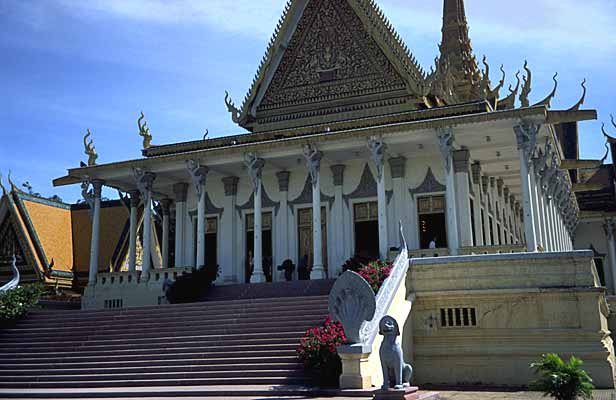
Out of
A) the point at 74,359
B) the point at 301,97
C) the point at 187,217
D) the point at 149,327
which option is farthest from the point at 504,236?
the point at 74,359

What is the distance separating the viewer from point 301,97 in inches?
957

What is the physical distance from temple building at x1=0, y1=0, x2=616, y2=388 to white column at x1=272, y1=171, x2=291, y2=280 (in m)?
0.05

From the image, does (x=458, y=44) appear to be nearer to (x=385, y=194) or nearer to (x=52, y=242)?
(x=385, y=194)

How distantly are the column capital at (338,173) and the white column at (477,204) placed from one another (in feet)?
14.0

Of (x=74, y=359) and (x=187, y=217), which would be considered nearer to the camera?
(x=74, y=359)

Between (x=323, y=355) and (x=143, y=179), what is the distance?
487 inches

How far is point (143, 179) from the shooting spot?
22.4 metres

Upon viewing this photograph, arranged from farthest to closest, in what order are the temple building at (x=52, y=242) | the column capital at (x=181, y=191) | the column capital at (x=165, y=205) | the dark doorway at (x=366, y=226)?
the temple building at (x=52, y=242)
the column capital at (x=165, y=205)
the column capital at (x=181, y=191)
the dark doorway at (x=366, y=226)

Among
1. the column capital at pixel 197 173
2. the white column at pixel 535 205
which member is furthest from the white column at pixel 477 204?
the column capital at pixel 197 173

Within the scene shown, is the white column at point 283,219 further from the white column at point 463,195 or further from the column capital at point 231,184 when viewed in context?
the white column at point 463,195

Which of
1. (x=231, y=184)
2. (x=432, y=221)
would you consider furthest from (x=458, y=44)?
(x=231, y=184)

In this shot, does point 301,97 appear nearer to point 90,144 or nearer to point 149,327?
point 90,144

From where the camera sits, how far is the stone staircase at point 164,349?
12.4 meters

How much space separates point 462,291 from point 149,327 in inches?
288
